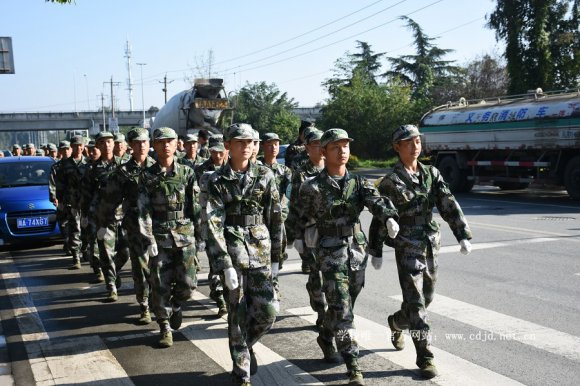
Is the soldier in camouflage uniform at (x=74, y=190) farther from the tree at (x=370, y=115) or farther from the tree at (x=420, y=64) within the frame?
the tree at (x=420, y=64)

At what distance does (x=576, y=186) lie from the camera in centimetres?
1717

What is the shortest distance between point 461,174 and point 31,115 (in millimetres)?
70955

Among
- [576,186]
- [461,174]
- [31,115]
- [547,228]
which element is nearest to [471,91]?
[461,174]

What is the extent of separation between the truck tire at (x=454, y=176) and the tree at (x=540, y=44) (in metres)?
13.3

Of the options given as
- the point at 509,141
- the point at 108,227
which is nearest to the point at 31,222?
the point at 108,227

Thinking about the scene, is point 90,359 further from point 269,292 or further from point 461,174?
point 461,174

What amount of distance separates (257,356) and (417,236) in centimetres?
176

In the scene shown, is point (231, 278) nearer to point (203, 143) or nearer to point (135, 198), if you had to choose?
point (135, 198)

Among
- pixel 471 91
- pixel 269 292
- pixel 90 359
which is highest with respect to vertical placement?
pixel 471 91

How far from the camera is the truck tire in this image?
2125 centimetres

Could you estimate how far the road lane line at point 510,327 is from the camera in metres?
5.50

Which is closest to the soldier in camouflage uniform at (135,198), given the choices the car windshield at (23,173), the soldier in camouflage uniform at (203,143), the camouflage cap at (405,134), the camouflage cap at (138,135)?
the camouflage cap at (138,135)

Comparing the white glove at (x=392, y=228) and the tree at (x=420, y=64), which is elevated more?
the tree at (x=420, y=64)

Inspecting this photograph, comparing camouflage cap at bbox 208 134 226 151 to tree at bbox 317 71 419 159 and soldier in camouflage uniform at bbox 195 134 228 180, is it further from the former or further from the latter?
tree at bbox 317 71 419 159
